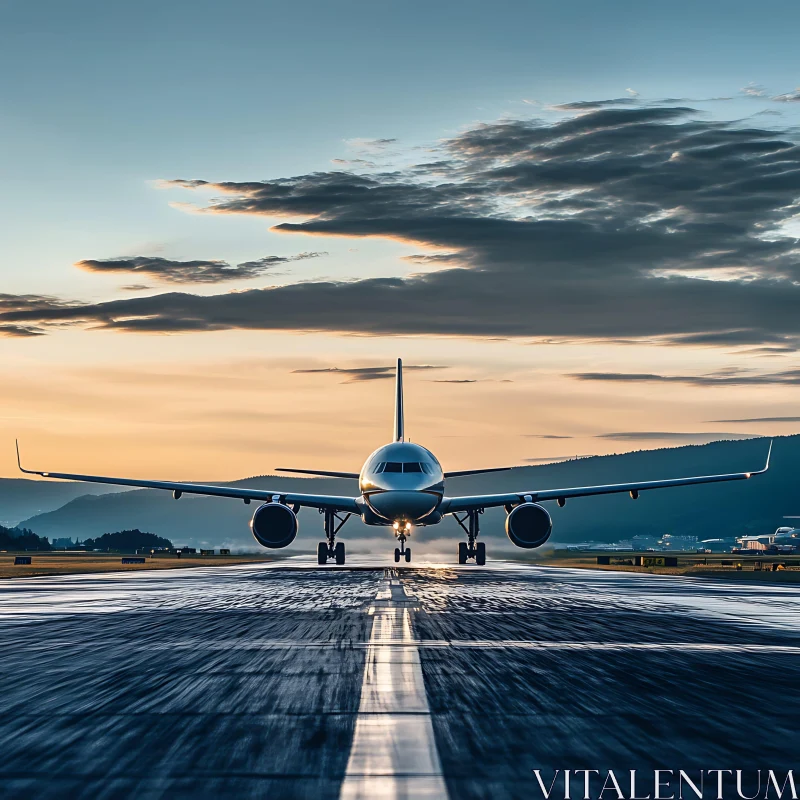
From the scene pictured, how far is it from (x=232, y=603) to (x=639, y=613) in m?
10.6

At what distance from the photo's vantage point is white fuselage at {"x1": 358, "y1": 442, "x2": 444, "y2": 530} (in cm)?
4725

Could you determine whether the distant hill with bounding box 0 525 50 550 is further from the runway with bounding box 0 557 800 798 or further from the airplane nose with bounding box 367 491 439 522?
the runway with bounding box 0 557 800 798

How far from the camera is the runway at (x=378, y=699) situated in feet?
27.1

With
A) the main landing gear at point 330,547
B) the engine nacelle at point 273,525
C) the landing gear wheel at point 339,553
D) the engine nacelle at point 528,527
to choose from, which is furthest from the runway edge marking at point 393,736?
the landing gear wheel at point 339,553

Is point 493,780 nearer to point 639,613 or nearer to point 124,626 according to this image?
point 124,626

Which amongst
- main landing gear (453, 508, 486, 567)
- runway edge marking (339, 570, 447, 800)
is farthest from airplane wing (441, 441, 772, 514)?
runway edge marking (339, 570, 447, 800)

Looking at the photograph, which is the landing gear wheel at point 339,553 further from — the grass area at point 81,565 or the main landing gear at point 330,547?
the grass area at point 81,565

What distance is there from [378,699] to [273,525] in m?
37.3

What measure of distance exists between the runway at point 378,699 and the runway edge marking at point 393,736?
0.10ft

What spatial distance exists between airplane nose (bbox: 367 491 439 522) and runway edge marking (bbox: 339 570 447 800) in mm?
30144

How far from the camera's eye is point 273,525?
48.6 meters

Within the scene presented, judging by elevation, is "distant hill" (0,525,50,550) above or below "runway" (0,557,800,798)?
above

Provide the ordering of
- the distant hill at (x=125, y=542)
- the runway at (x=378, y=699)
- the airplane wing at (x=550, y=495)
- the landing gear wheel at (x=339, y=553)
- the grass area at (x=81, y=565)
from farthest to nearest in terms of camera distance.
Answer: the distant hill at (x=125, y=542)
the landing gear wheel at (x=339, y=553)
the grass area at (x=81, y=565)
the airplane wing at (x=550, y=495)
the runway at (x=378, y=699)

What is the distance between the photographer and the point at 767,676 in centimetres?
1381
